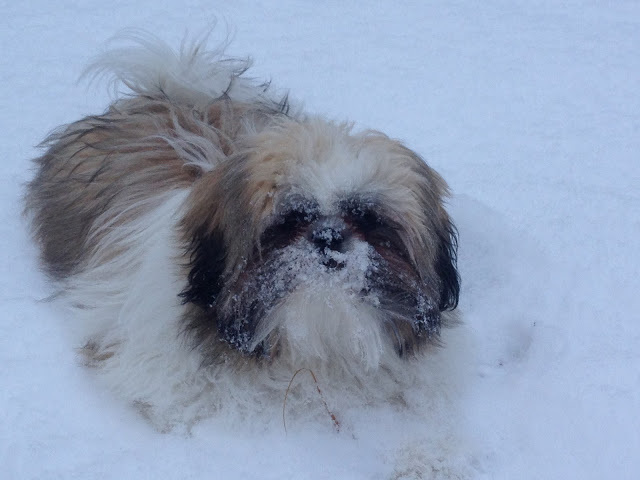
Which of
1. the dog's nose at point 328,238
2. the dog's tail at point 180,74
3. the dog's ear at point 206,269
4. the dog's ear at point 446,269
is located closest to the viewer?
the dog's nose at point 328,238

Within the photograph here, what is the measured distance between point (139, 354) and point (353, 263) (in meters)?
0.91

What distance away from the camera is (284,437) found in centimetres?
229

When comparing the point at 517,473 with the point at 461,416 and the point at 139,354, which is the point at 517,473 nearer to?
the point at 461,416

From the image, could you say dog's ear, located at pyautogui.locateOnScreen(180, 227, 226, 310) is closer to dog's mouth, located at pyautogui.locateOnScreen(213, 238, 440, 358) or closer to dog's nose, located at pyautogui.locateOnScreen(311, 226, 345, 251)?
dog's mouth, located at pyautogui.locateOnScreen(213, 238, 440, 358)

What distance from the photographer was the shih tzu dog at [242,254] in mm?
1973

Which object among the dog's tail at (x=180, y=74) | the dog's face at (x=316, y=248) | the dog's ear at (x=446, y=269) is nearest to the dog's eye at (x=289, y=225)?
the dog's face at (x=316, y=248)

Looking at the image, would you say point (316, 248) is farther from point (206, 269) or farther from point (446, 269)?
point (446, 269)

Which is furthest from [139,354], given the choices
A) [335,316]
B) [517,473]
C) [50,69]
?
[50,69]

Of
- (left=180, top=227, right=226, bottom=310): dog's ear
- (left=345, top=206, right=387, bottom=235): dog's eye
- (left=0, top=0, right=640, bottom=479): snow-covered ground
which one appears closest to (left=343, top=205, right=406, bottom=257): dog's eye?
(left=345, top=206, right=387, bottom=235): dog's eye

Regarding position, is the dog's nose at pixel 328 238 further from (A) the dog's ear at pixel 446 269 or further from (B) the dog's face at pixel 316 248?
(A) the dog's ear at pixel 446 269

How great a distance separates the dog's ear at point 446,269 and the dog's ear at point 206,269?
0.65m

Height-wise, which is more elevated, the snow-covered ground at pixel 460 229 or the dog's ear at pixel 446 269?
the dog's ear at pixel 446 269

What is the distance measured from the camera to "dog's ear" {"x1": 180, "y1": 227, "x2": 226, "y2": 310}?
214 cm

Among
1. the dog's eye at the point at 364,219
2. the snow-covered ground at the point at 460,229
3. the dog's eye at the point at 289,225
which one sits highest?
the dog's eye at the point at 364,219
